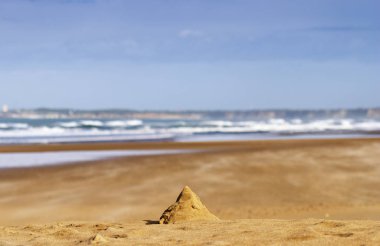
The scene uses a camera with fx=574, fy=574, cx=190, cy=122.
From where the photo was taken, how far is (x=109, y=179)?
15867mm

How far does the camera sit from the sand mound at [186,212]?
772cm

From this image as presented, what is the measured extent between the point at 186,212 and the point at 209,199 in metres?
4.91

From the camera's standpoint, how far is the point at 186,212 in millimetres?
7805

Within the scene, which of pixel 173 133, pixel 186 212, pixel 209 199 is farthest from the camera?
pixel 173 133

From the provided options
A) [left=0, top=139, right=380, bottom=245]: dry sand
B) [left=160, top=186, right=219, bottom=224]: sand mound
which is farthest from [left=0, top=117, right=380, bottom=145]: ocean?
[left=160, top=186, right=219, bottom=224]: sand mound

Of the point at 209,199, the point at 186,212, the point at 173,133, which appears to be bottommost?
the point at 173,133

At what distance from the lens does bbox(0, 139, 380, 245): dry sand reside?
20.5ft

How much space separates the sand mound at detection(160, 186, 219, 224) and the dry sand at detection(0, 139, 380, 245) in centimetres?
42

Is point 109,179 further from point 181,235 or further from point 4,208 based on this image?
point 181,235

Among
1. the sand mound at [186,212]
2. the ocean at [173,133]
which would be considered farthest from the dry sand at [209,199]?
the ocean at [173,133]

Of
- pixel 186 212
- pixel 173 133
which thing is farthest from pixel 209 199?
pixel 173 133

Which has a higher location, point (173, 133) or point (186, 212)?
point (186, 212)

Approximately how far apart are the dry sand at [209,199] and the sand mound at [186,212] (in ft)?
1.39

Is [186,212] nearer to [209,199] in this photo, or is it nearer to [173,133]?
[209,199]
